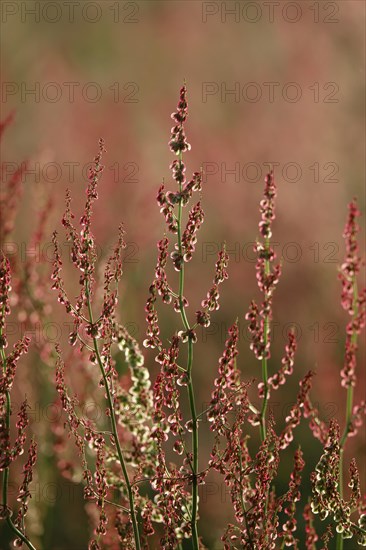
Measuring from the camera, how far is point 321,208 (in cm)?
384

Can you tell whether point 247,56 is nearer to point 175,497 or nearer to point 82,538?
point 82,538

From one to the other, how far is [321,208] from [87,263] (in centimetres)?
287

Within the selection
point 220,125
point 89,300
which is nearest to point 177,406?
point 89,300

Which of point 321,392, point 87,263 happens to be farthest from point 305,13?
point 87,263

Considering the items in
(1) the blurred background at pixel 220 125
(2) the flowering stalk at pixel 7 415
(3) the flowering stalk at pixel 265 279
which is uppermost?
(1) the blurred background at pixel 220 125

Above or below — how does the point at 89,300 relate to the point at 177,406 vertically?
above

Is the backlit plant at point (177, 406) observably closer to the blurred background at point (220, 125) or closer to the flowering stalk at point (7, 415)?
the flowering stalk at point (7, 415)

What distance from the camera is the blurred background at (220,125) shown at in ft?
11.9

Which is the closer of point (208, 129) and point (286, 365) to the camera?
point (286, 365)

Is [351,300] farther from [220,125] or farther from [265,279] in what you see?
[220,125]

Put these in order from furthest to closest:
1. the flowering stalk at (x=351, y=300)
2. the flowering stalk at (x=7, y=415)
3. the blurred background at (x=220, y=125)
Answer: the blurred background at (x=220, y=125), the flowering stalk at (x=7, y=415), the flowering stalk at (x=351, y=300)

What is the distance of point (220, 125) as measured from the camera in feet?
13.9

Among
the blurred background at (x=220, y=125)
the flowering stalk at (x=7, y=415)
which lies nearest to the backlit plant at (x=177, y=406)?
the flowering stalk at (x=7, y=415)

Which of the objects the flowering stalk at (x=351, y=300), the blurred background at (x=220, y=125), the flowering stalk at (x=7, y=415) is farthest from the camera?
the blurred background at (x=220, y=125)
